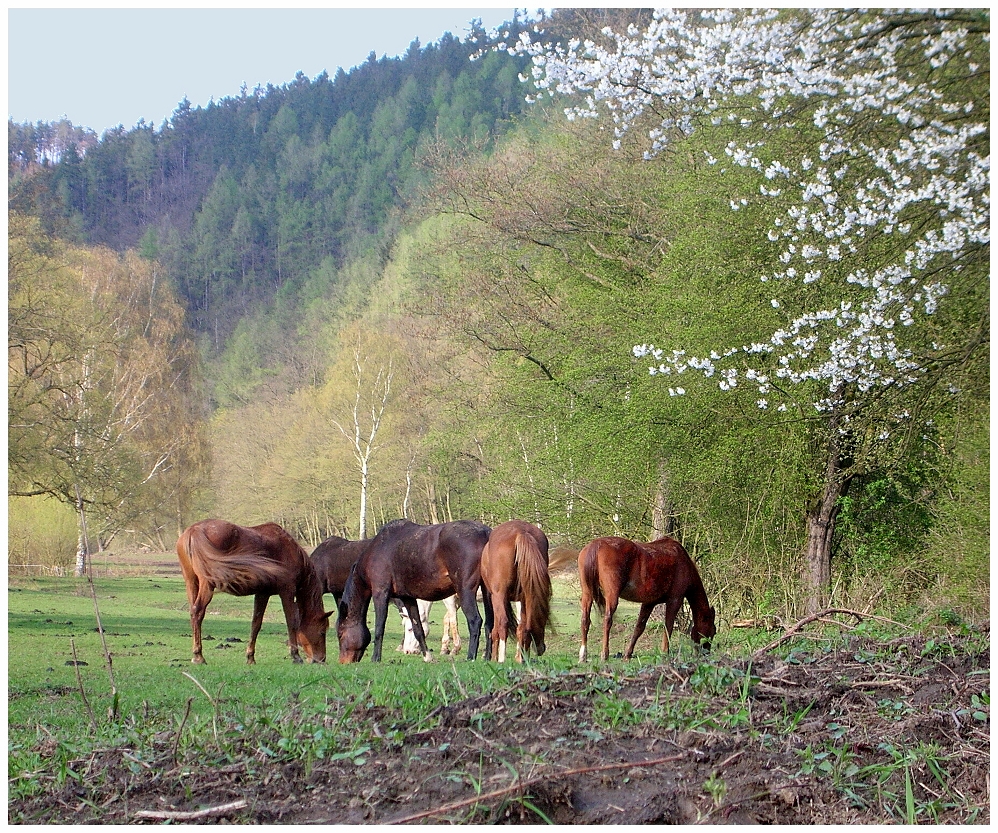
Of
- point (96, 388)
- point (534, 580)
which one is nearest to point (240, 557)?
point (534, 580)

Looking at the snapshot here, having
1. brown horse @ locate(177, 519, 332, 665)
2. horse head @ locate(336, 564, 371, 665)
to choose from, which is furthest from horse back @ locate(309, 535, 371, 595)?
brown horse @ locate(177, 519, 332, 665)

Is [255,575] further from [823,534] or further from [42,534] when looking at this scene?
[42,534]

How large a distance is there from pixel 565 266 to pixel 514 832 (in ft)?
60.4

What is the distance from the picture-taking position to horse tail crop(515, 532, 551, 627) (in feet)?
37.6

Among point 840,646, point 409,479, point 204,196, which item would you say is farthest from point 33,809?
point 204,196

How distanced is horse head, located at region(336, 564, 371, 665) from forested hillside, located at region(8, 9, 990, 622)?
5083mm

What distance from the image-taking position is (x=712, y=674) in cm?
559

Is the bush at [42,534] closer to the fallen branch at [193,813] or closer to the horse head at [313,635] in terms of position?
the horse head at [313,635]

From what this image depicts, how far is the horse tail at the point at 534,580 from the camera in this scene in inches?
451

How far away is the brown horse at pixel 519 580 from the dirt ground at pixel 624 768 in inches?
235

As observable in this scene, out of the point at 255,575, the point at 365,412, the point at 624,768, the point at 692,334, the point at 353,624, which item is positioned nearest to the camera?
the point at 624,768

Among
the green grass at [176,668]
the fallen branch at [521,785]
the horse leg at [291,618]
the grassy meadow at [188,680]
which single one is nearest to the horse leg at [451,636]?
the grassy meadow at [188,680]

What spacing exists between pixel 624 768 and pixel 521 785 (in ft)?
1.79

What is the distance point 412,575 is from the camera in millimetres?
13500
